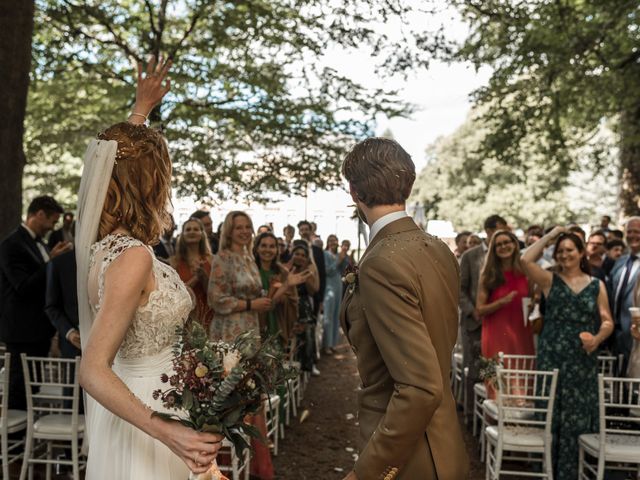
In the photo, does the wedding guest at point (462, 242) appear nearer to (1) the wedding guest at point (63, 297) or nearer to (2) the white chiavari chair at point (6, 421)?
(1) the wedding guest at point (63, 297)

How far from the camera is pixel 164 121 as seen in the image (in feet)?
43.7

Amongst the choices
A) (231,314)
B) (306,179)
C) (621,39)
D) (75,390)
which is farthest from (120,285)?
(621,39)

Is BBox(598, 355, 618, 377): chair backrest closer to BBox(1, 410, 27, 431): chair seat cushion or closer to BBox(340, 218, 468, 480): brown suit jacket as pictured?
BBox(340, 218, 468, 480): brown suit jacket

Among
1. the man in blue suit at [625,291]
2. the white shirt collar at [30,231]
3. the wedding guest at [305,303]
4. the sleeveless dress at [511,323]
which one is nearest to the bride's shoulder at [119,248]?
the white shirt collar at [30,231]

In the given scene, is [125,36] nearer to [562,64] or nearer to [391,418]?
[562,64]

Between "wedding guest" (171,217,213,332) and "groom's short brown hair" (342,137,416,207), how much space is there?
5.24 m

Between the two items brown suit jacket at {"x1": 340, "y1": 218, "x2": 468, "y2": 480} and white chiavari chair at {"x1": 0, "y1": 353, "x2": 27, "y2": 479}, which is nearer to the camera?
brown suit jacket at {"x1": 340, "y1": 218, "x2": 468, "y2": 480}

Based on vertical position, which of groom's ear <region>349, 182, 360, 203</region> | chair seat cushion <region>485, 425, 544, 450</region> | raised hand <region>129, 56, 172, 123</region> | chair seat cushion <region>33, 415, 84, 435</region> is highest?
raised hand <region>129, 56, 172, 123</region>

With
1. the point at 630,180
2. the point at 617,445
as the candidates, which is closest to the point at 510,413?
the point at 617,445

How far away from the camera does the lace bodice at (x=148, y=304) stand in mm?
2416

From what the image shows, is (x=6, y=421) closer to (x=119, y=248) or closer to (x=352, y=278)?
(x=119, y=248)

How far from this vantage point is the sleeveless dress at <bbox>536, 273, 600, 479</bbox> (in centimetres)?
602

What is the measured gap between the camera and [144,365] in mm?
2566

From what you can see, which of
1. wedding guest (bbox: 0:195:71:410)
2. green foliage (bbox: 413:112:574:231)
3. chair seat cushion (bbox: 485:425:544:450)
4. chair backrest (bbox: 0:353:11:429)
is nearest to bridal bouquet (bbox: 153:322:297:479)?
chair backrest (bbox: 0:353:11:429)
